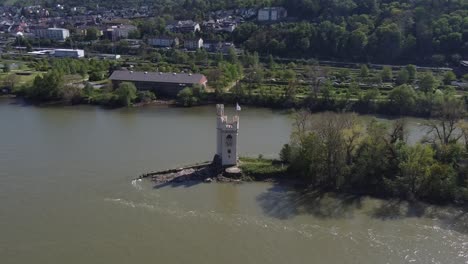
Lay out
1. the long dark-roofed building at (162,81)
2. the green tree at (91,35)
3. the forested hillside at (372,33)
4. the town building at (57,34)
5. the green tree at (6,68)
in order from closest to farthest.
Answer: the long dark-roofed building at (162,81) < the green tree at (6,68) < the forested hillside at (372,33) < the green tree at (91,35) < the town building at (57,34)

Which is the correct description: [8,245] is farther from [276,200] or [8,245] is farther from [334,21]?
[334,21]

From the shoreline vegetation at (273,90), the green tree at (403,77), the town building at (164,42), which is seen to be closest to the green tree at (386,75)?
the shoreline vegetation at (273,90)

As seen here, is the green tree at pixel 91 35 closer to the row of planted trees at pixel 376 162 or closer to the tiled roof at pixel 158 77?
the tiled roof at pixel 158 77

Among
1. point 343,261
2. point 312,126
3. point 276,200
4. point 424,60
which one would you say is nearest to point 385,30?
point 424,60

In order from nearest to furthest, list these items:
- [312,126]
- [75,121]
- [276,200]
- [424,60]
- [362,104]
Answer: [276,200], [312,126], [75,121], [362,104], [424,60]

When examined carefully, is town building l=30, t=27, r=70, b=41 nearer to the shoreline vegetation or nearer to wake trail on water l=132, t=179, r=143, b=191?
the shoreline vegetation
